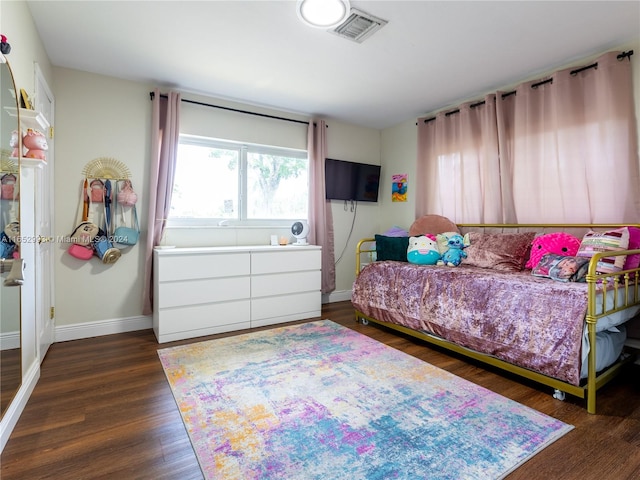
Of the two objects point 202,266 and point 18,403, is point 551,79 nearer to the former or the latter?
point 202,266

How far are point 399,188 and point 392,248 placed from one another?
4.29 ft

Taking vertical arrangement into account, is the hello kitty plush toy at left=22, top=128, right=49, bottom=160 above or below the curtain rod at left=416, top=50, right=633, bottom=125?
below

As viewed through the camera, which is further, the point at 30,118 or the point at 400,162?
the point at 400,162

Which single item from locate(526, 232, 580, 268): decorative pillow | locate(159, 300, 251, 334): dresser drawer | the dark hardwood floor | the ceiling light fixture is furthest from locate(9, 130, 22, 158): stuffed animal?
locate(526, 232, 580, 268): decorative pillow

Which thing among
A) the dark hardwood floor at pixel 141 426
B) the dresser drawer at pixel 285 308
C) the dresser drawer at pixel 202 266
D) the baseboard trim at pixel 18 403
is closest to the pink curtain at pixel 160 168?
the dresser drawer at pixel 202 266

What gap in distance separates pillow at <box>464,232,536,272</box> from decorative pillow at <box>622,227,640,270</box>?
671 millimetres

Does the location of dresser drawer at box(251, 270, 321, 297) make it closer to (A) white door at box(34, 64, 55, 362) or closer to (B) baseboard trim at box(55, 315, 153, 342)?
(B) baseboard trim at box(55, 315, 153, 342)

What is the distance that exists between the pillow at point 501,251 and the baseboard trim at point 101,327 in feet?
10.3

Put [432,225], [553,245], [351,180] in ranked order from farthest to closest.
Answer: [351,180]
[432,225]
[553,245]

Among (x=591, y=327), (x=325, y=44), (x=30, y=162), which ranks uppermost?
(x=325, y=44)

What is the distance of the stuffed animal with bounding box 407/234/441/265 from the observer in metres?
3.16

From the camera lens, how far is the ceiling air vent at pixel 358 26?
214 centimetres

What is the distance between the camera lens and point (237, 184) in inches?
148

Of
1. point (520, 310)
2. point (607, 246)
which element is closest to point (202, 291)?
point (520, 310)
